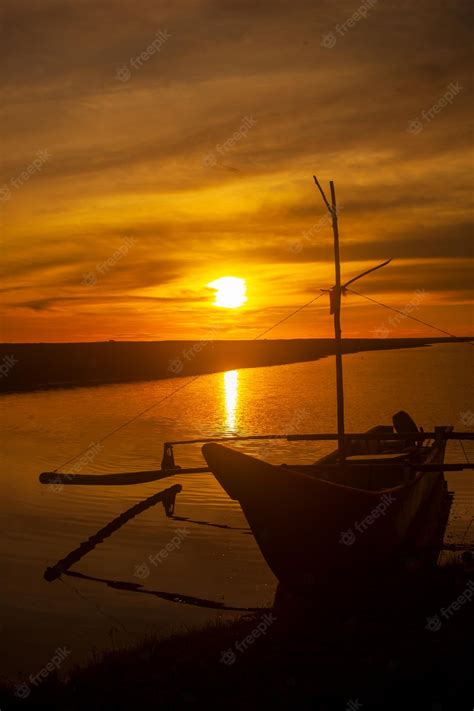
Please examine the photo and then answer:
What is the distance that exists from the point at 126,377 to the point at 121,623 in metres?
78.8

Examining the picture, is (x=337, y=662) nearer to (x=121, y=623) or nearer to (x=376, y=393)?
(x=121, y=623)

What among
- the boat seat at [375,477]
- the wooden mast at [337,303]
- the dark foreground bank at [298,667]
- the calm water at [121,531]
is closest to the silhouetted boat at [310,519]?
the calm water at [121,531]

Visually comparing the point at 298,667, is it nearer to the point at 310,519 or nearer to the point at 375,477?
the point at 310,519

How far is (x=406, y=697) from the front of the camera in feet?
27.4

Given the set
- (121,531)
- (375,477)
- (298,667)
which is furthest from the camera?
(121,531)

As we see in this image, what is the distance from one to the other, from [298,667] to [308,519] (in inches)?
143

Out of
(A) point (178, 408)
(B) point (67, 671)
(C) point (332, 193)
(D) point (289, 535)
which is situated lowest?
(B) point (67, 671)

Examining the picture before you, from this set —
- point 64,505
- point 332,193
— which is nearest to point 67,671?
A: point 64,505

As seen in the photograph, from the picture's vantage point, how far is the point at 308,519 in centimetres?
1271

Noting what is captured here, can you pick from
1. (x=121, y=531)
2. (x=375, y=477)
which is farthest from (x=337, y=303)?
(x=121, y=531)

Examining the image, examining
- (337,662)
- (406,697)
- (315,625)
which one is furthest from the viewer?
(315,625)

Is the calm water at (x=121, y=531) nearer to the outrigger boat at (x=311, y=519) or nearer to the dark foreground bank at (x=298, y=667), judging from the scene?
the outrigger boat at (x=311, y=519)

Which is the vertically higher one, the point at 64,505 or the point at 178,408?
the point at 178,408

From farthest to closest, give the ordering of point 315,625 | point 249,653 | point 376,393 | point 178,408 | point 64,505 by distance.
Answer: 1. point 376,393
2. point 178,408
3. point 64,505
4. point 315,625
5. point 249,653
